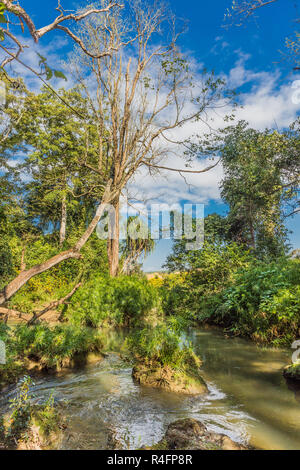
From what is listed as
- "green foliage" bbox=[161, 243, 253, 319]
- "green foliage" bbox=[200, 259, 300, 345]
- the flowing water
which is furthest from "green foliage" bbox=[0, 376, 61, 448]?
"green foliage" bbox=[161, 243, 253, 319]

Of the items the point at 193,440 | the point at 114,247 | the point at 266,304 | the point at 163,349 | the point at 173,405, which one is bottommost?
the point at 173,405

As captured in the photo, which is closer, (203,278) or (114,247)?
(203,278)

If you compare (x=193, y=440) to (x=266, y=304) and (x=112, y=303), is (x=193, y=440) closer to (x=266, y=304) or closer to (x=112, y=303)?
(x=266, y=304)

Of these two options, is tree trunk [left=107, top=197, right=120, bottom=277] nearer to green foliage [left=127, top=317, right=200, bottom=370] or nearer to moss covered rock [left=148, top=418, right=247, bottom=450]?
green foliage [left=127, top=317, right=200, bottom=370]

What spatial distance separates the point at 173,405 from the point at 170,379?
595 mm

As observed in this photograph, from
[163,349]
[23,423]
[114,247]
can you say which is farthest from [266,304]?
[114,247]

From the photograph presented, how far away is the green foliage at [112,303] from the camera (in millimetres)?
9531

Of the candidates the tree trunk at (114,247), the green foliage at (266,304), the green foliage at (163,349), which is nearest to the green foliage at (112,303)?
the tree trunk at (114,247)

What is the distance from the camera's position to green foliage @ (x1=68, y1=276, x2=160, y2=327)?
953 cm

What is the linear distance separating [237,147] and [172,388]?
549 inches

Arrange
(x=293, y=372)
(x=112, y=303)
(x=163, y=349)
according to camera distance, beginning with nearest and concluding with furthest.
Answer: (x=293, y=372), (x=163, y=349), (x=112, y=303)

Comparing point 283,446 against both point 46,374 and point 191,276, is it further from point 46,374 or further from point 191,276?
point 191,276

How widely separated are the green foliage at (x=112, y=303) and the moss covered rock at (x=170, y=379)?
16.1ft

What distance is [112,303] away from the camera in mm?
10156
